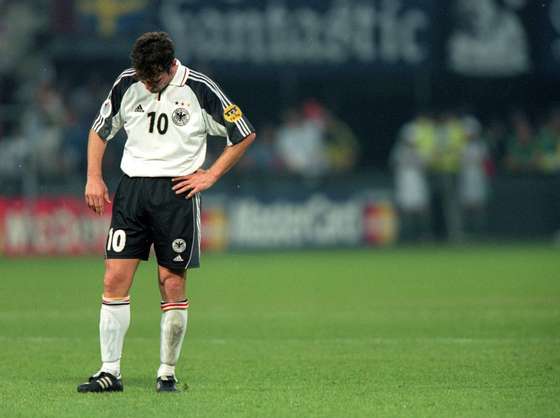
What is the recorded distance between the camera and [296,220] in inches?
971

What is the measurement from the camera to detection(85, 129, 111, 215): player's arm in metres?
8.54

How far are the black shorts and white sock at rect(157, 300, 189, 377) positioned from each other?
0.84 feet

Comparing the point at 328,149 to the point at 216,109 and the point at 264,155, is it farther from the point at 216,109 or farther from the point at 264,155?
Answer: the point at 216,109

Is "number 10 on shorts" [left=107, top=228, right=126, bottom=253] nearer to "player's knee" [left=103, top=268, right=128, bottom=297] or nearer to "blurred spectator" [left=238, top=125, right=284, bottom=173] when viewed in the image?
"player's knee" [left=103, top=268, right=128, bottom=297]

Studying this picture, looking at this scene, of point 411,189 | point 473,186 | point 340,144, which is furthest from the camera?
point 340,144

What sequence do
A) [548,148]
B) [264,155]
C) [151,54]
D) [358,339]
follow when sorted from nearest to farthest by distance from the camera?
[151,54] → [358,339] → [264,155] → [548,148]

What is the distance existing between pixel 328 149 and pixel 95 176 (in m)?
18.1

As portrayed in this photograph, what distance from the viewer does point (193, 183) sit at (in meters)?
8.48

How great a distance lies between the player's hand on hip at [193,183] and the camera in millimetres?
8477

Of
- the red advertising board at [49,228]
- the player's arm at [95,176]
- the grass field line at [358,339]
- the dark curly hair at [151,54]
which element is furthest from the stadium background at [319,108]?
the dark curly hair at [151,54]

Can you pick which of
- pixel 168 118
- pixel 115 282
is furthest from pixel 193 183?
pixel 115 282

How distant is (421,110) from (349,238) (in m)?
3.92

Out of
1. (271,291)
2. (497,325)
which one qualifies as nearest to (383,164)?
(271,291)

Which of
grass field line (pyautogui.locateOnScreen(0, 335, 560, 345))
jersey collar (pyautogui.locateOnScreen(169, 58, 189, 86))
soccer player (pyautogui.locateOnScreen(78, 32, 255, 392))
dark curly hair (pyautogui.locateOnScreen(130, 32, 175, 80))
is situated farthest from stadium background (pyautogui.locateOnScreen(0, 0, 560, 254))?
dark curly hair (pyautogui.locateOnScreen(130, 32, 175, 80))
